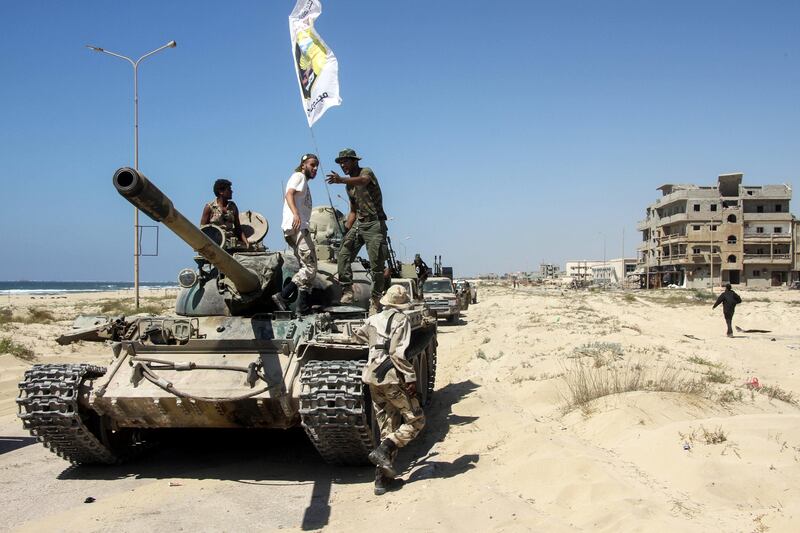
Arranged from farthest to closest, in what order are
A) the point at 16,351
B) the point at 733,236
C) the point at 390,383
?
the point at 733,236 → the point at 16,351 → the point at 390,383

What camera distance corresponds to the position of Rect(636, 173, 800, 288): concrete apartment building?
67375 mm

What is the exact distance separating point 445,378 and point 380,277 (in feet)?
17.4

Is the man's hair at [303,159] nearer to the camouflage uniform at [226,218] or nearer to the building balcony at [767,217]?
the camouflage uniform at [226,218]

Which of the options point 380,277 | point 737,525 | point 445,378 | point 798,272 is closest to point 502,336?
point 445,378

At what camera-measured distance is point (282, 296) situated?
27.4 ft

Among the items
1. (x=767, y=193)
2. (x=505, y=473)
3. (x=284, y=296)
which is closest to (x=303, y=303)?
(x=284, y=296)

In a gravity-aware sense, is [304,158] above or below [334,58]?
below

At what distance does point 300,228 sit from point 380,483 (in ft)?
9.67

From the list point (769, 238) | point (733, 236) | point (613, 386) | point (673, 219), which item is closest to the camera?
point (613, 386)

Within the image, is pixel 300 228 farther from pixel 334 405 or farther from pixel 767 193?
pixel 767 193

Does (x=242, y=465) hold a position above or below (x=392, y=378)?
below

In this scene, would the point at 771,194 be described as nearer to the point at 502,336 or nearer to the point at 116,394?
the point at 502,336

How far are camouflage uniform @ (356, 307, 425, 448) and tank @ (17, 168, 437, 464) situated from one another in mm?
149

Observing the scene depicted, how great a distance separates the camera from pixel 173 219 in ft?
20.9
